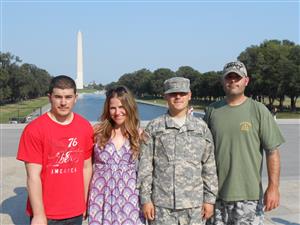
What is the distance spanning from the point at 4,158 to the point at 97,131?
307 inches

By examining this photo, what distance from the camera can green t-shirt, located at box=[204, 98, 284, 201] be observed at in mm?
3428

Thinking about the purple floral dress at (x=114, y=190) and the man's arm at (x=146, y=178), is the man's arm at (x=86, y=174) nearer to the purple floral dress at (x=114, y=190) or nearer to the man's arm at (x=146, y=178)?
the purple floral dress at (x=114, y=190)

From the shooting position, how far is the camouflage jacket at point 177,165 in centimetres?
323

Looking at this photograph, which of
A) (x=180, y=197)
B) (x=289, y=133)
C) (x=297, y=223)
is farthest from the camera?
(x=289, y=133)

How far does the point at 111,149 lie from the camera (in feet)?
10.9

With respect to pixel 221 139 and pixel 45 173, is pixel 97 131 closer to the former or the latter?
pixel 45 173

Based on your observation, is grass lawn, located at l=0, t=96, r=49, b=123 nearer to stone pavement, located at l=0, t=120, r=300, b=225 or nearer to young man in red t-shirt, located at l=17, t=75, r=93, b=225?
stone pavement, located at l=0, t=120, r=300, b=225

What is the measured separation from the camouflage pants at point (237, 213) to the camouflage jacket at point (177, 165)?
1.01ft

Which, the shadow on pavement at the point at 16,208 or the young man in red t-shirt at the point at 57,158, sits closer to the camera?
the young man in red t-shirt at the point at 57,158

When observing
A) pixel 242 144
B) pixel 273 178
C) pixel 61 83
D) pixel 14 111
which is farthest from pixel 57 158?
pixel 14 111

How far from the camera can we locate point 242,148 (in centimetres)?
345

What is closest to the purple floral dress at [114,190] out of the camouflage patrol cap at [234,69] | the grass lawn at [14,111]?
the camouflage patrol cap at [234,69]

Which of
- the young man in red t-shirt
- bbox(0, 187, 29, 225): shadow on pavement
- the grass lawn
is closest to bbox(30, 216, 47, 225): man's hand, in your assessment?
the young man in red t-shirt

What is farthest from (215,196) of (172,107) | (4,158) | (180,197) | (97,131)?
(4,158)
